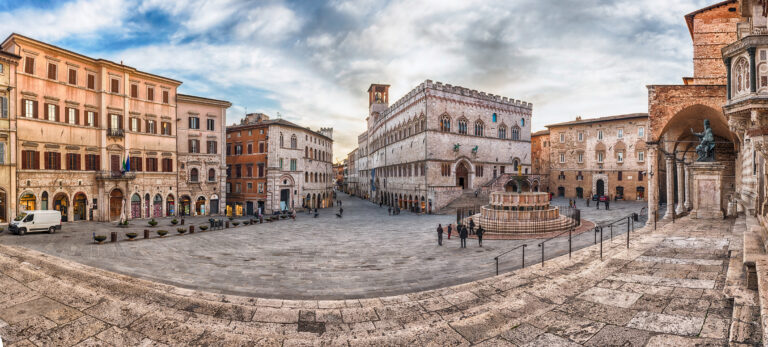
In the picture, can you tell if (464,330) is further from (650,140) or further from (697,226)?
(650,140)

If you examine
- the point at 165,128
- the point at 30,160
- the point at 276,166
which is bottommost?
the point at 276,166

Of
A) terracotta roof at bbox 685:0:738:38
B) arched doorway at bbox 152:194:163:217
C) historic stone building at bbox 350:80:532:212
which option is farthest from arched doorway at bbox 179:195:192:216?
terracotta roof at bbox 685:0:738:38

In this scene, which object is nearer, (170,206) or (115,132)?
(115,132)

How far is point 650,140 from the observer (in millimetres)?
18875

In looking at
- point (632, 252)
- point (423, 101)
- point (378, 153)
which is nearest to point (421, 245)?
point (632, 252)

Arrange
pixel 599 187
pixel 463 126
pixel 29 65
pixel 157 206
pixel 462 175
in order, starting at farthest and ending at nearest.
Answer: pixel 599 187 → pixel 462 175 → pixel 463 126 → pixel 157 206 → pixel 29 65

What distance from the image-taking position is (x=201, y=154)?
1464 inches

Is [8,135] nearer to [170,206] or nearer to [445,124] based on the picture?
[170,206]

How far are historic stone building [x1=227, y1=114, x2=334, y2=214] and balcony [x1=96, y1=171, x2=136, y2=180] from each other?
11.6 m

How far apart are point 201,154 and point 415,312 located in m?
36.7

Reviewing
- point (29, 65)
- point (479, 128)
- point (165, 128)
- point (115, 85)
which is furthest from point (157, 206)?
point (479, 128)

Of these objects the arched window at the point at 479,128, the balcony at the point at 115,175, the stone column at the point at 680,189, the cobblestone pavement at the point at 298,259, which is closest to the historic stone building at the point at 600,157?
the arched window at the point at 479,128

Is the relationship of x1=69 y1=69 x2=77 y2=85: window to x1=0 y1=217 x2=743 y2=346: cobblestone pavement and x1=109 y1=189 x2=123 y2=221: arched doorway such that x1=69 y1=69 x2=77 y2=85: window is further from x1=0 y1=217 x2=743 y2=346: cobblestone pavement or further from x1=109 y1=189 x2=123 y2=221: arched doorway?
x1=0 y1=217 x2=743 y2=346: cobblestone pavement

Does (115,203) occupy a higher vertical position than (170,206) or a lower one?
higher
